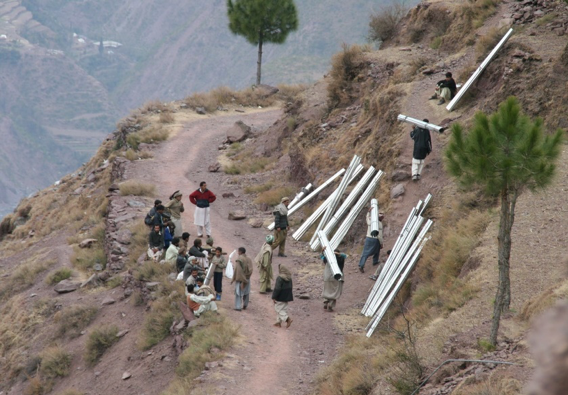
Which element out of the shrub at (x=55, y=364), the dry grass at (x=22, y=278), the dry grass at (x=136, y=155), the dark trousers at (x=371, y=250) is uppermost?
the dark trousers at (x=371, y=250)

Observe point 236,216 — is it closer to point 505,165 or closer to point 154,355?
point 154,355

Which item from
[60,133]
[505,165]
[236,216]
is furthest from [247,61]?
[505,165]

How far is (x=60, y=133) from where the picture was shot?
191m

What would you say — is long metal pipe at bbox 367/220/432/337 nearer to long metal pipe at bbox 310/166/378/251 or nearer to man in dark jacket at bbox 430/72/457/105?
long metal pipe at bbox 310/166/378/251

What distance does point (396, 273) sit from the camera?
50.6ft

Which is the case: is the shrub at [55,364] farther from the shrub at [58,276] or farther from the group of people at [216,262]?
the shrub at [58,276]

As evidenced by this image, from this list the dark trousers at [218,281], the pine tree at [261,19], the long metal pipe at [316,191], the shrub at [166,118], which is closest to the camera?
the dark trousers at [218,281]

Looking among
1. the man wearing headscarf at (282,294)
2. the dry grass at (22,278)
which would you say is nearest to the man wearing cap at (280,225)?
the man wearing headscarf at (282,294)

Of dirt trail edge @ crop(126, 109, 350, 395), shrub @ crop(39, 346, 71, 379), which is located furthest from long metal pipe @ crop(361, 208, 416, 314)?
shrub @ crop(39, 346, 71, 379)

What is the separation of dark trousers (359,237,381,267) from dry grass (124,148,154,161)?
14793 mm

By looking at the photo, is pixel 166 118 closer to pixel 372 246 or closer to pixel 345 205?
pixel 345 205

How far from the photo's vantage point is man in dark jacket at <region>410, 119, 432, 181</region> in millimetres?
18609

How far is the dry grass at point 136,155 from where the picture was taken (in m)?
29.8

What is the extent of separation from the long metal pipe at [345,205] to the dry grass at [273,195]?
404 cm
